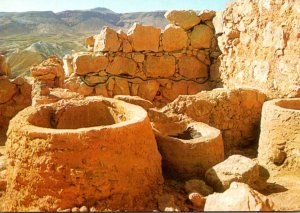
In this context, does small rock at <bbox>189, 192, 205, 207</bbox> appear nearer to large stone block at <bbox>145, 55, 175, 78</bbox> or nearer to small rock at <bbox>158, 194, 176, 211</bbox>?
small rock at <bbox>158, 194, 176, 211</bbox>

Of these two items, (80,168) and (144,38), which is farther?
(144,38)

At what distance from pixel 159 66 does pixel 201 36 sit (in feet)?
4.62

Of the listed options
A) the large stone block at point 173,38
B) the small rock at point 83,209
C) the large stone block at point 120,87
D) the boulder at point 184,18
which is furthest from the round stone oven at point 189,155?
the boulder at point 184,18

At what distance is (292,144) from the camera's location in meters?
5.19

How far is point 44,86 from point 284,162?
15.4 feet

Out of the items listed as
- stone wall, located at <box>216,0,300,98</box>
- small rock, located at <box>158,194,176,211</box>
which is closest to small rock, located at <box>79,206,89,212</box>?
small rock, located at <box>158,194,176,211</box>

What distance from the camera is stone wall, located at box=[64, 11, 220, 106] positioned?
9.64 meters

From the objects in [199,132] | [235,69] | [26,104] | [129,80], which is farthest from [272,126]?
[26,104]

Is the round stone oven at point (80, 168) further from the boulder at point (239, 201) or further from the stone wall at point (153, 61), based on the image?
the stone wall at point (153, 61)

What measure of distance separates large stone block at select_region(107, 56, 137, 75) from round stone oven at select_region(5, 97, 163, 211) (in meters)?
5.83

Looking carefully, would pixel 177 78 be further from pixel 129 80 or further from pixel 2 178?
pixel 2 178

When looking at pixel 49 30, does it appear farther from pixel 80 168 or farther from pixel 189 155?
pixel 80 168

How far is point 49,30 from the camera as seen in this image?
114ft

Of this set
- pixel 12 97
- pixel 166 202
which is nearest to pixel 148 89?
pixel 12 97
